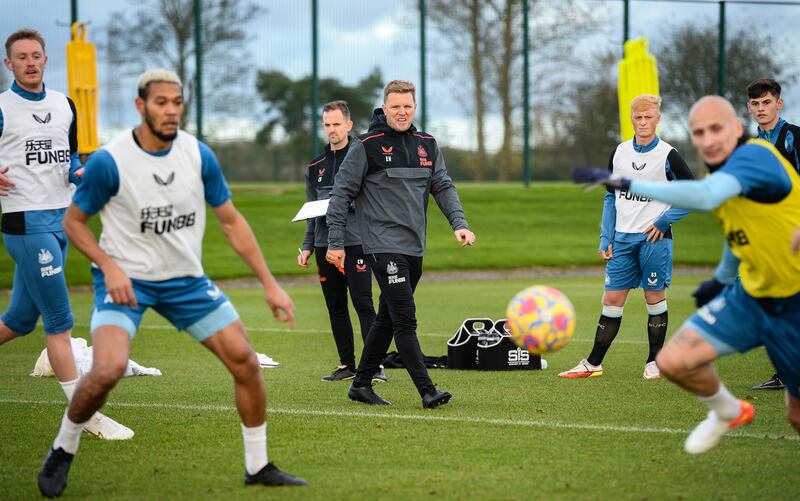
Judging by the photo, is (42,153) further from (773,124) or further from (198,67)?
(198,67)

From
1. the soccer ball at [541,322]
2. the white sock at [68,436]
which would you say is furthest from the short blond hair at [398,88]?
the white sock at [68,436]

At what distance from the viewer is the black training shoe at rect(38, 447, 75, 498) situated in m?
5.55

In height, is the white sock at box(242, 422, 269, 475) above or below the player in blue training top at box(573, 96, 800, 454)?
below

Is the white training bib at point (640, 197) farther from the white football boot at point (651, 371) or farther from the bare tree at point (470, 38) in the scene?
the bare tree at point (470, 38)

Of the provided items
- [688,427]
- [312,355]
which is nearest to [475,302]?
[312,355]

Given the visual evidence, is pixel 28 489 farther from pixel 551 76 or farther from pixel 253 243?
pixel 551 76

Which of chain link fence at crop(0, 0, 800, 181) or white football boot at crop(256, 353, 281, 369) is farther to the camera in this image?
chain link fence at crop(0, 0, 800, 181)

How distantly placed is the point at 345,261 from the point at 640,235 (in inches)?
111

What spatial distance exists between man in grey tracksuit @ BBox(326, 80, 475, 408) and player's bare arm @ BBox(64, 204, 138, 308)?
296 cm

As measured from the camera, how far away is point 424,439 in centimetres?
684

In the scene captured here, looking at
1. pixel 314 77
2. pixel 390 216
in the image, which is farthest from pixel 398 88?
pixel 314 77

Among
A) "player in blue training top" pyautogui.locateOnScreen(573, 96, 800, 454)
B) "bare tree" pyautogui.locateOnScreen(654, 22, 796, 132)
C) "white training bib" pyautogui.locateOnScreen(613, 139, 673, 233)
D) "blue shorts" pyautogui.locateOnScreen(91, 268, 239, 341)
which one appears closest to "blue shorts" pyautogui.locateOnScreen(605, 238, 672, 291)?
"white training bib" pyautogui.locateOnScreen(613, 139, 673, 233)

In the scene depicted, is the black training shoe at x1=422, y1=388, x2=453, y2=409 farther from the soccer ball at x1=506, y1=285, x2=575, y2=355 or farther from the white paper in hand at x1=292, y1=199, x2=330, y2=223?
the white paper in hand at x1=292, y1=199, x2=330, y2=223

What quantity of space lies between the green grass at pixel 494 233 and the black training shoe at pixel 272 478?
1771 centimetres
